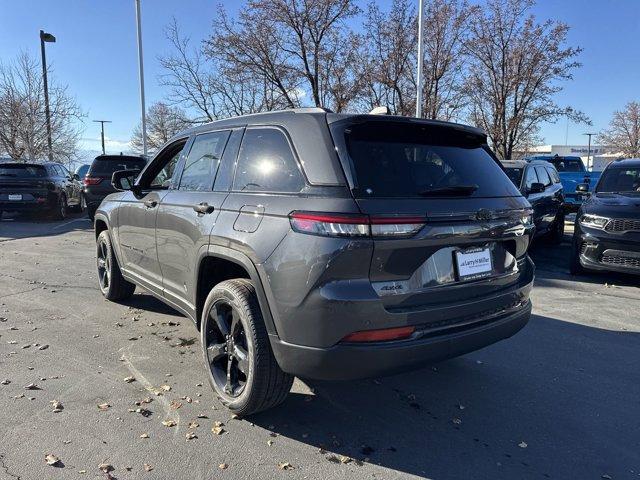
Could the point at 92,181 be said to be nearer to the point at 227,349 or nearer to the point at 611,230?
the point at 227,349

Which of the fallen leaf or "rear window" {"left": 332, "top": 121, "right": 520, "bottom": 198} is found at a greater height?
"rear window" {"left": 332, "top": 121, "right": 520, "bottom": 198}

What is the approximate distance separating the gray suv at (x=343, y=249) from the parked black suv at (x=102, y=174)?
10579 mm

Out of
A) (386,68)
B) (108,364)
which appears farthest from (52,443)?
(386,68)

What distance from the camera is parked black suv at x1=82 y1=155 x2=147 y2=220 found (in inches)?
525

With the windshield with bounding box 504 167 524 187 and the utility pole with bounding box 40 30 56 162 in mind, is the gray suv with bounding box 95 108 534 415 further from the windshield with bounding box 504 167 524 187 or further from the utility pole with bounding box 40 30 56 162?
the utility pole with bounding box 40 30 56 162

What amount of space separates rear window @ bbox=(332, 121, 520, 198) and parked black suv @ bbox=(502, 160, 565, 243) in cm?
518

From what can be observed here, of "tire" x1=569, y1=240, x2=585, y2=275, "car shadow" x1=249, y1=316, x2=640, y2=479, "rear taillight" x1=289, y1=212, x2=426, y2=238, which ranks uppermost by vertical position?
"rear taillight" x1=289, y1=212, x2=426, y2=238

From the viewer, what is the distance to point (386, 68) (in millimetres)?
19781

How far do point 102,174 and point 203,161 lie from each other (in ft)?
35.2

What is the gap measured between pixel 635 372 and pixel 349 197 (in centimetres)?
313

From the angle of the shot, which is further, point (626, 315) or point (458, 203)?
point (626, 315)

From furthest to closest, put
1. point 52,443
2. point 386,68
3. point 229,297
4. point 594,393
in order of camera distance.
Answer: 1. point 386,68
2. point 594,393
3. point 229,297
4. point 52,443

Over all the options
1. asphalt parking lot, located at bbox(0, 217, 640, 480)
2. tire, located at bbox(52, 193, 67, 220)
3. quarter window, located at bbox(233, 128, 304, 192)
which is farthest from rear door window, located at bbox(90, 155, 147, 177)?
quarter window, located at bbox(233, 128, 304, 192)

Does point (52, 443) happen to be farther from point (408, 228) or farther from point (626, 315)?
point (626, 315)
